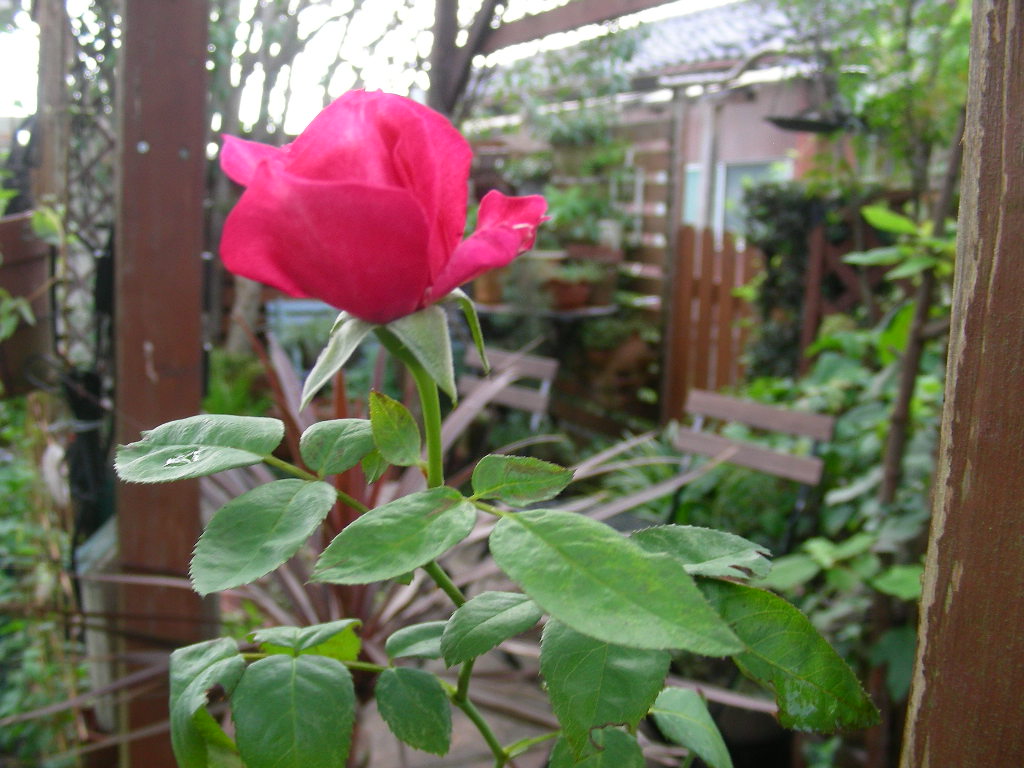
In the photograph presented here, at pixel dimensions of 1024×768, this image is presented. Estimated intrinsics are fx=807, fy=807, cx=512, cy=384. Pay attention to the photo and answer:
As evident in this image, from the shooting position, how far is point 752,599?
0.93ft

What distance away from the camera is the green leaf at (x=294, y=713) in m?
0.26

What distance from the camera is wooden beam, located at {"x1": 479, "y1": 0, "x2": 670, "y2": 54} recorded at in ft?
7.27

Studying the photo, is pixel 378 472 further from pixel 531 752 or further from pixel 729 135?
pixel 729 135

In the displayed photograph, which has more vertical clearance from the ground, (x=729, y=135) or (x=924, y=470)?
(x=729, y=135)

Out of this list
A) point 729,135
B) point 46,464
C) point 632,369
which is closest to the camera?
point 46,464

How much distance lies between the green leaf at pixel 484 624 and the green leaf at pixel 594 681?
0.07 feet

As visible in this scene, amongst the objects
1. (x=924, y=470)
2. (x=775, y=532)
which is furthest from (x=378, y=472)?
(x=775, y=532)

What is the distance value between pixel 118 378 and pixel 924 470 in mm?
1683

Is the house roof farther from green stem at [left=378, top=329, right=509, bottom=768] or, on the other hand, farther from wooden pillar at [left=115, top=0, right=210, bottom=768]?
green stem at [left=378, top=329, right=509, bottom=768]

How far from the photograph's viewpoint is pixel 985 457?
0.29 meters

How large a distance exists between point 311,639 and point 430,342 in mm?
128

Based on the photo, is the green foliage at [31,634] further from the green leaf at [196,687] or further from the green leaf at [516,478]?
the green leaf at [516,478]

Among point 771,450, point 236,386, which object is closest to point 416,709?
point 771,450

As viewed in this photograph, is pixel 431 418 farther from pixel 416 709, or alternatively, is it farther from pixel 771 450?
pixel 771 450
